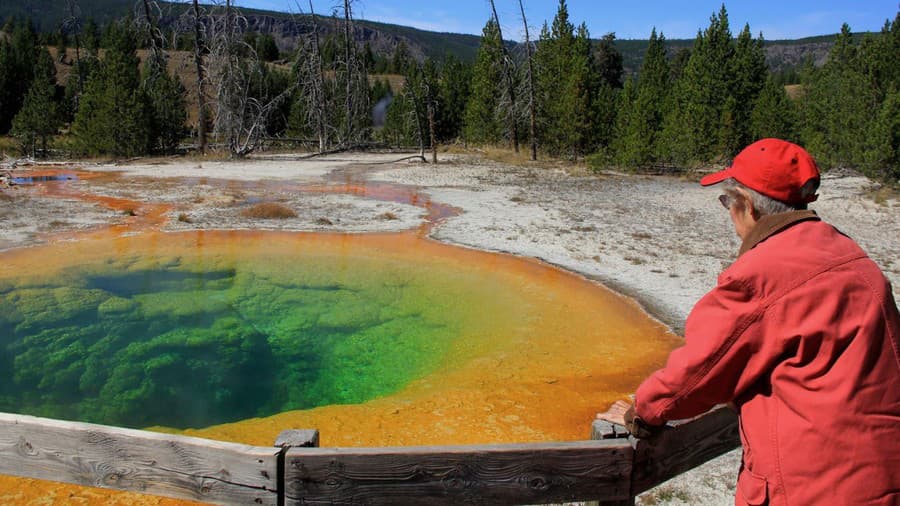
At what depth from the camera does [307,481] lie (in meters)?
2.19

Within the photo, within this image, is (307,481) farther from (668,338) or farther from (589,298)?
(589,298)

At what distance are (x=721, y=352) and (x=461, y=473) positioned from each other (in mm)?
967

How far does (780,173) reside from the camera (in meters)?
1.74

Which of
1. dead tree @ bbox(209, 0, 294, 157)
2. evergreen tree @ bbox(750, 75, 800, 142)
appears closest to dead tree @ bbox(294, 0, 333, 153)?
dead tree @ bbox(209, 0, 294, 157)

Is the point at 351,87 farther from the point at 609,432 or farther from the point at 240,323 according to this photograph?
the point at 609,432

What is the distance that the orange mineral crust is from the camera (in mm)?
5086

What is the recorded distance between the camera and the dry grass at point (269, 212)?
13781mm

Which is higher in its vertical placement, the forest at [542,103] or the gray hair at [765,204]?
the forest at [542,103]

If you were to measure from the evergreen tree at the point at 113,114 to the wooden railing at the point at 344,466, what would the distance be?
2694cm

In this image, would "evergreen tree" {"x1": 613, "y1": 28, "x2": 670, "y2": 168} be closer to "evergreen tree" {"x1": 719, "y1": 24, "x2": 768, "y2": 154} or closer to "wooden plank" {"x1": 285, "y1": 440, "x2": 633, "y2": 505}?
"evergreen tree" {"x1": 719, "y1": 24, "x2": 768, "y2": 154}

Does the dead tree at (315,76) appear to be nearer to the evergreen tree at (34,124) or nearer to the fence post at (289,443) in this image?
the evergreen tree at (34,124)

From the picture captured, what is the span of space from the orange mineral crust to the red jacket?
345cm

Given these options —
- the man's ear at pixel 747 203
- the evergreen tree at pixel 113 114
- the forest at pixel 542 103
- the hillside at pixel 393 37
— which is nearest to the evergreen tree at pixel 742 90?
the forest at pixel 542 103

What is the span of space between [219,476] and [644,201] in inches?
639
